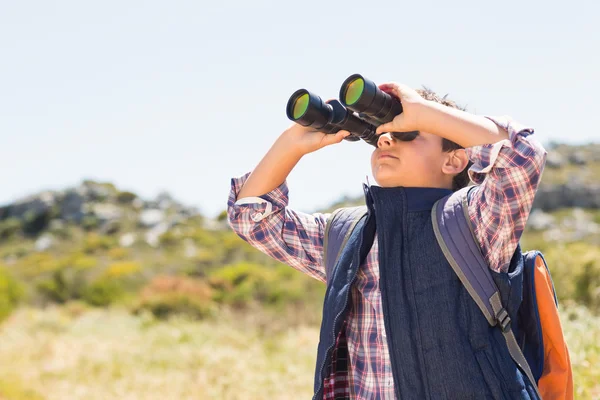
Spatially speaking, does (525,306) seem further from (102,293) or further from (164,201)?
(164,201)

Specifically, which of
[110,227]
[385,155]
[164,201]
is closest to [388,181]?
[385,155]

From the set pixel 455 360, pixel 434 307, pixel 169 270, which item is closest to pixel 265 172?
pixel 434 307

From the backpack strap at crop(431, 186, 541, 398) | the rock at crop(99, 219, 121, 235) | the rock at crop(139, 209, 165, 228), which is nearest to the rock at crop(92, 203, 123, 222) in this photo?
the rock at crop(99, 219, 121, 235)

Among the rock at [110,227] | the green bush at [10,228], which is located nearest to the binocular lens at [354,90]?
the rock at [110,227]

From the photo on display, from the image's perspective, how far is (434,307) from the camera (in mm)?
1520

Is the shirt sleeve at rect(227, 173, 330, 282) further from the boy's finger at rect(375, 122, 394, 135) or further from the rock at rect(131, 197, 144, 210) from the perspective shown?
the rock at rect(131, 197, 144, 210)

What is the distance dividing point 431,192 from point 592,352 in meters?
1.52

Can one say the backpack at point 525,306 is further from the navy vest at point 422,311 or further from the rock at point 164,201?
the rock at point 164,201

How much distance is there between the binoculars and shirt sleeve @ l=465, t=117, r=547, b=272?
0.25 metres

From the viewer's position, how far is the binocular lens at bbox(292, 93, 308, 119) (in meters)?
1.77

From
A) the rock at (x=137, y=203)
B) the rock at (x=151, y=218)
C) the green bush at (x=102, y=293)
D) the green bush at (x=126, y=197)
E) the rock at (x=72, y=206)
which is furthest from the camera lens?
the green bush at (x=126, y=197)

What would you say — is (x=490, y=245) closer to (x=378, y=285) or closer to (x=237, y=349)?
(x=378, y=285)

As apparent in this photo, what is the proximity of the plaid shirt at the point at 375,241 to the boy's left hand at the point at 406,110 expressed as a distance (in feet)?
0.51

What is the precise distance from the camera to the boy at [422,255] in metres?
1.46
